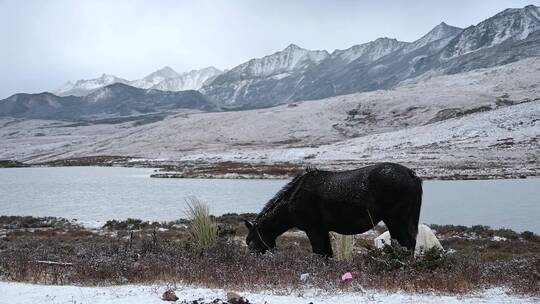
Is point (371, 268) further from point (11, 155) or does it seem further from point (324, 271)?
point (11, 155)

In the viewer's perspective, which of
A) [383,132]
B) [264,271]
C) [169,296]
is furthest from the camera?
[383,132]

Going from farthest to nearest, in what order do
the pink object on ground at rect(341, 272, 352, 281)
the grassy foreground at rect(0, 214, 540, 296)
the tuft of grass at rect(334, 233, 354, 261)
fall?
1. the tuft of grass at rect(334, 233, 354, 261)
2. the pink object on ground at rect(341, 272, 352, 281)
3. the grassy foreground at rect(0, 214, 540, 296)

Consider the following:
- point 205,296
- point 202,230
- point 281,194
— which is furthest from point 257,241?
point 205,296

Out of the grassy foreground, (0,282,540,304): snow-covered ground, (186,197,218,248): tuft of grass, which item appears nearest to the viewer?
(0,282,540,304): snow-covered ground

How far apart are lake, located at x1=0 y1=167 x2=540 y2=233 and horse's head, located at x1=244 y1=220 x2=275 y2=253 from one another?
19453 mm

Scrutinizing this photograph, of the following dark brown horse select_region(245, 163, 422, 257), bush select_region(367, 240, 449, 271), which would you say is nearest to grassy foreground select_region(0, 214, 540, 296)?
bush select_region(367, 240, 449, 271)

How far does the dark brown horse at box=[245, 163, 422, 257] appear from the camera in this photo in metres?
10.5

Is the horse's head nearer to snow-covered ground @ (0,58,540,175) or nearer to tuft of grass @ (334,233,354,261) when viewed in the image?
tuft of grass @ (334,233,354,261)

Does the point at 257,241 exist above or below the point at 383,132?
above

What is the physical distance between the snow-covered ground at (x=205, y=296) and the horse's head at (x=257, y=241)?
4030 mm

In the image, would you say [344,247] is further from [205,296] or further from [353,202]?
[205,296]

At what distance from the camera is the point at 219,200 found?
45.6m

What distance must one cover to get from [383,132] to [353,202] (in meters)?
127

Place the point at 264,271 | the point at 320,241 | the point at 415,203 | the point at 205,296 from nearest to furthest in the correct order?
the point at 205,296 → the point at 264,271 → the point at 415,203 → the point at 320,241
